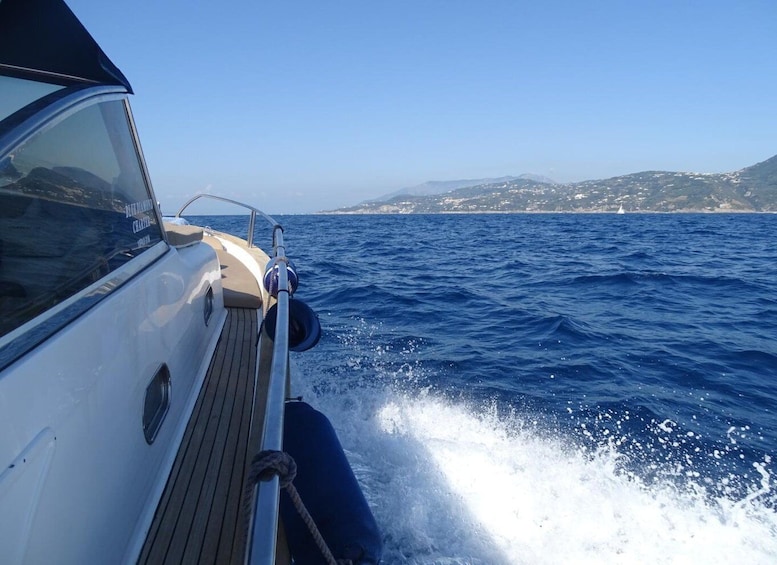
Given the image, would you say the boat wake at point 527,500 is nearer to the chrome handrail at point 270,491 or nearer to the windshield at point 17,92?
the chrome handrail at point 270,491

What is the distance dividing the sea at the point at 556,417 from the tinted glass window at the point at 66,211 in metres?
2.21

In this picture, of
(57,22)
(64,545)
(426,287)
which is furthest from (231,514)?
(426,287)

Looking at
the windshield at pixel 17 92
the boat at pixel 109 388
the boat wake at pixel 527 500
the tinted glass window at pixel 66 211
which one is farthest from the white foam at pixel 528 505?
the windshield at pixel 17 92

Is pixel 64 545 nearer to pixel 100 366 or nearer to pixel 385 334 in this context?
pixel 100 366

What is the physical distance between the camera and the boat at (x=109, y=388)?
1.26m

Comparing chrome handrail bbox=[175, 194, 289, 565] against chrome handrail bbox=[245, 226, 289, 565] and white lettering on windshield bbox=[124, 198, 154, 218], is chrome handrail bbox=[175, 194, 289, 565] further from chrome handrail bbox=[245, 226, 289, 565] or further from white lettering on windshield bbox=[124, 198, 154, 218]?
white lettering on windshield bbox=[124, 198, 154, 218]

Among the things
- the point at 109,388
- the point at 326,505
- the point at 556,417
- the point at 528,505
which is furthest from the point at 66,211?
the point at 556,417

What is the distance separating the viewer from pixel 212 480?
2.18 meters

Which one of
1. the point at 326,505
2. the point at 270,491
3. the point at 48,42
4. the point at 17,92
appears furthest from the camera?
the point at 326,505

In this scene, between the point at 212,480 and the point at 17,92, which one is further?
the point at 212,480

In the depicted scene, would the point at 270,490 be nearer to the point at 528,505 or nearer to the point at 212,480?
the point at 212,480

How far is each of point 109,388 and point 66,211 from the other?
63 cm

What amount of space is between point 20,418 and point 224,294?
11.4ft

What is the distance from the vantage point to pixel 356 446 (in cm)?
400
